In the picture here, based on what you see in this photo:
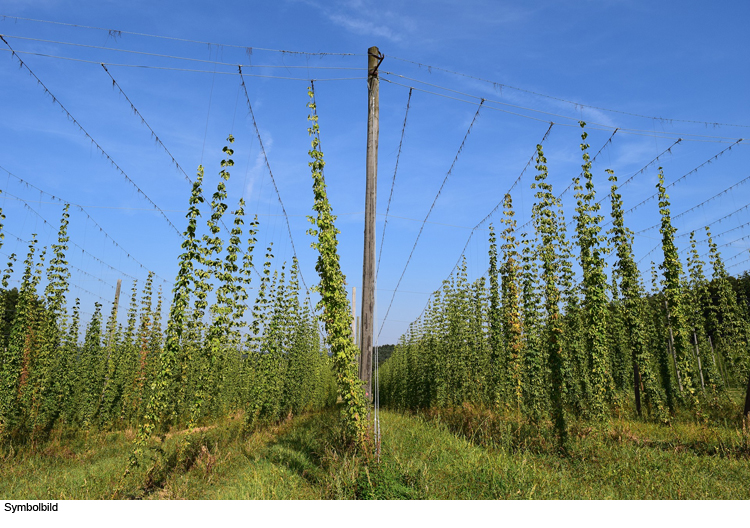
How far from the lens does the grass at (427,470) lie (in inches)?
285

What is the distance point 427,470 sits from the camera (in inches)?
295

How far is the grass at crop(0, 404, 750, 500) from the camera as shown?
7242 millimetres

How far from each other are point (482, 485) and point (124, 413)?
1835 centimetres

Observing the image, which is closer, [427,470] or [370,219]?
[427,470]

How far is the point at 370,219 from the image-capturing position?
984 centimetres

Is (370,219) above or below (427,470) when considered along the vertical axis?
above

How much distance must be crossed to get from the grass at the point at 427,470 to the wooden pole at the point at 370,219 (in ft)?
6.74

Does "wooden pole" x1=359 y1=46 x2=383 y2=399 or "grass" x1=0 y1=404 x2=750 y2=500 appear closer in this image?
"grass" x1=0 y1=404 x2=750 y2=500

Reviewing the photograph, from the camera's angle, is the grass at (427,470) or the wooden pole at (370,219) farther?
the wooden pole at (370,219)

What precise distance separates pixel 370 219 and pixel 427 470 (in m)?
5.53

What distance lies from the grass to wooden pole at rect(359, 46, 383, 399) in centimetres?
205

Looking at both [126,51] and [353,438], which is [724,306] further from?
[126,51]

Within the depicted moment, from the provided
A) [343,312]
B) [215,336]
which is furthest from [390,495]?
[215,336]

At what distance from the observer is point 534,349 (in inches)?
533
